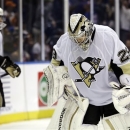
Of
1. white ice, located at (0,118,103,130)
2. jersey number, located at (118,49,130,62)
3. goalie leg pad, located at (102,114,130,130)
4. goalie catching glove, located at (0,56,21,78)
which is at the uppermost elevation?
jersey number, located at (118,49,130,62)

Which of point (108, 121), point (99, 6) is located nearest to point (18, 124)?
point (108, 121)

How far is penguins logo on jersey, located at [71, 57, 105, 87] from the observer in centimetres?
297

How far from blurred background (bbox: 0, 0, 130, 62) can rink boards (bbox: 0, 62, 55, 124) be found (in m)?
0.35

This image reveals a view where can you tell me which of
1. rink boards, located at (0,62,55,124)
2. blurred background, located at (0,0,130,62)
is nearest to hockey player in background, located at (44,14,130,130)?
rink boards, located at (0,62,55,124)

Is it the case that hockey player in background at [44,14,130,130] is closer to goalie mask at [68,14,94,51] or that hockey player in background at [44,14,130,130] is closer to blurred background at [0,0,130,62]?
goalie mask at [68,14,94,51]

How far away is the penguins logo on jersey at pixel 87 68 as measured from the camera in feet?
9.76

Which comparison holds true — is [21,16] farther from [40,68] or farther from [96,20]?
[96,20]

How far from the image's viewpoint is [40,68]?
5926 mm

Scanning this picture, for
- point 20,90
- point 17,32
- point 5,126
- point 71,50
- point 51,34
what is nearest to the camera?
point 71,50

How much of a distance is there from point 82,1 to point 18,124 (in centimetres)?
269

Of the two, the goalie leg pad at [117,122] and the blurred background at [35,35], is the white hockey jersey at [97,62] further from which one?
the blurred background at [35,35]

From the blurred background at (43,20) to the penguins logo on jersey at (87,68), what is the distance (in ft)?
9.91

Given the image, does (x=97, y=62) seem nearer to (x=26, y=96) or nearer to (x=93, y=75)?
(x=93, y=75)

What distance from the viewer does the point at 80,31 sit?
285 cm
